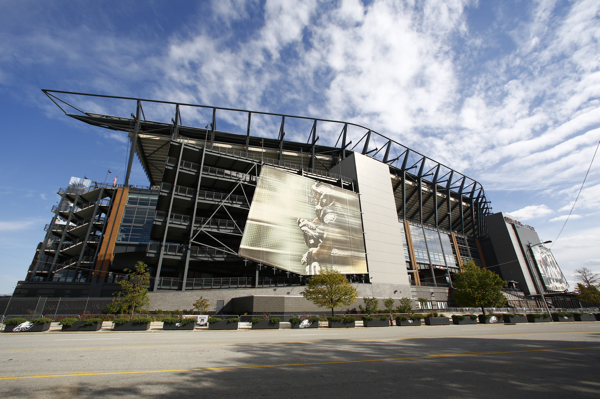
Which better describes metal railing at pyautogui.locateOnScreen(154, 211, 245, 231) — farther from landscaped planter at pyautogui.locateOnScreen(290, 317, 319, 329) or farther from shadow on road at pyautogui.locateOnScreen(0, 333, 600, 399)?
shadow on road at pyautogui.locateOnScreen(0, 333, 600, 399)

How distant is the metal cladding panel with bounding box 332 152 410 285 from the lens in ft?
139

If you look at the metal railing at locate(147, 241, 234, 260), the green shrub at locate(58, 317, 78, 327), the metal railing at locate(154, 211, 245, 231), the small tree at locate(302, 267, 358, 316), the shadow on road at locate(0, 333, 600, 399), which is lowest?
the shadow on road at locate(0, 333, 600, 399)

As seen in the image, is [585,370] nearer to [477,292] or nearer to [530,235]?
[477,292]

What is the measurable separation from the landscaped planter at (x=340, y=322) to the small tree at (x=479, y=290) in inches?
849

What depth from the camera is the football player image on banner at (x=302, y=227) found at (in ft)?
111

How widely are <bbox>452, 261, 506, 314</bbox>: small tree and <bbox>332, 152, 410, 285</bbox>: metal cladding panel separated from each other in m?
9.37

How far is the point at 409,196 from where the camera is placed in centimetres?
6544

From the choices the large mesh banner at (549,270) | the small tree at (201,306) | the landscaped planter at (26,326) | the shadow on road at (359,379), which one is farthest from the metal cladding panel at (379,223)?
the large mesh banner at (549,270)

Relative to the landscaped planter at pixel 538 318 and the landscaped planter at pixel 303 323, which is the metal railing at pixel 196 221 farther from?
the landscaped planter at pixel 538 318

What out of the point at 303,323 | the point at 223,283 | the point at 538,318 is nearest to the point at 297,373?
the point at 303,323

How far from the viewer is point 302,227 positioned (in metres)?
37.2

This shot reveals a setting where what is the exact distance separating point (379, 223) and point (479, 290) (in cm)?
1711

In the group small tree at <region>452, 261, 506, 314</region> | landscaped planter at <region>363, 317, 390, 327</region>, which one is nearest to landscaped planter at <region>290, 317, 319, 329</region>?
landscaped planter at <region>363, 317, 390, 327</region>

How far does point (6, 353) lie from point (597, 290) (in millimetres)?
79711
